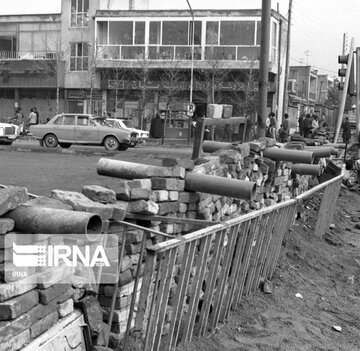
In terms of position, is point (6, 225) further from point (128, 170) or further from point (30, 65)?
point (30, 65)

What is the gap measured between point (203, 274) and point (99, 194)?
1.04 m

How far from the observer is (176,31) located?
43.2 meters

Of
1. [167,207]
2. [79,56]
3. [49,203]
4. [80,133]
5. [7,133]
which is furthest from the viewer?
[79,56]

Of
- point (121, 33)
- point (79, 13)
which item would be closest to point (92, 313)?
point (121, 33)

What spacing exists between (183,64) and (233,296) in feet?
122

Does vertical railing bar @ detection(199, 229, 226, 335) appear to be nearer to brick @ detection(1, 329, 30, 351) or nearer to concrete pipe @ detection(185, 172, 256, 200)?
concrete pipe @ detection(185, 172, 256, 200)

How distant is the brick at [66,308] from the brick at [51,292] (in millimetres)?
74

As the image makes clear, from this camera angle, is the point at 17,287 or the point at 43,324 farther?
the point at 43,324

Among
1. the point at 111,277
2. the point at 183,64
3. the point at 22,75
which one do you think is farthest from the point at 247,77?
the point at 111,277

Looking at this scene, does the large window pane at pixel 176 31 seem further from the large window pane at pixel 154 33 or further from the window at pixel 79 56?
the window at pixel 79 56

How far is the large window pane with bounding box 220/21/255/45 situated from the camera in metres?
42.0

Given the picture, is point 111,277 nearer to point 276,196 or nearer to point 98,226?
point 98,226

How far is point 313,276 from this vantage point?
7.94 m

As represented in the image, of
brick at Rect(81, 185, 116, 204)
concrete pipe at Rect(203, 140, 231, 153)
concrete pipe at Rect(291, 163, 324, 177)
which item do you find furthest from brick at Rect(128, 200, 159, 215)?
concrete pipe at Rect(291, 163, 324, 177)
